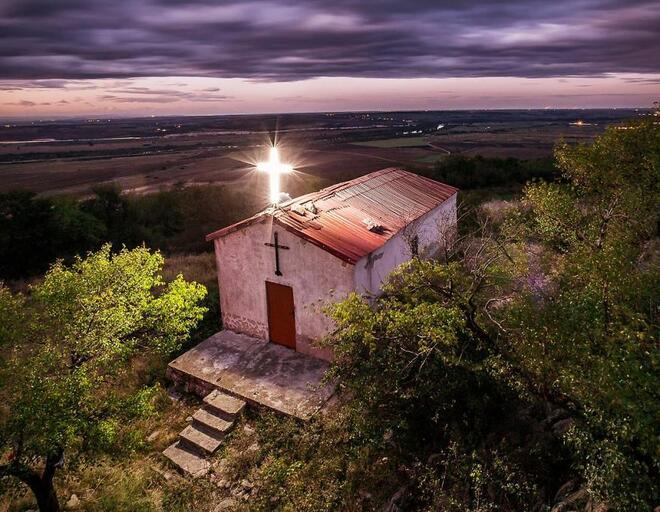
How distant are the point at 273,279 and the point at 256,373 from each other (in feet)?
10.1

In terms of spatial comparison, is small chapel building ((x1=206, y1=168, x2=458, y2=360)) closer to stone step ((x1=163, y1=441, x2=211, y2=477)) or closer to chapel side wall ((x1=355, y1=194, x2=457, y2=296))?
chapel side wall ((x1=355, y1=194, x2=457, y2=296))

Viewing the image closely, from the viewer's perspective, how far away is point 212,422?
11.5 m

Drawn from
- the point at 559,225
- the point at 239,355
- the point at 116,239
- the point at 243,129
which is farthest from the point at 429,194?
the point at 243,129

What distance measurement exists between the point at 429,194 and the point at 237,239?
12273mm

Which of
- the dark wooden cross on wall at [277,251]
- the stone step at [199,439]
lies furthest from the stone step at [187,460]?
the dark wooden cross on wall at [277,251]

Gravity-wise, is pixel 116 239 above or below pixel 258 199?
below

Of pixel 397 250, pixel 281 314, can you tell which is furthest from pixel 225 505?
pixel 397 250

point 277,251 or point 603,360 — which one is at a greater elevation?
point 603,360

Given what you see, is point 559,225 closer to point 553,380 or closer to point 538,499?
point 553,380

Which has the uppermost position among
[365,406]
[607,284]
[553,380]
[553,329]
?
[607,284]

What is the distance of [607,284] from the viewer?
20.2 ft

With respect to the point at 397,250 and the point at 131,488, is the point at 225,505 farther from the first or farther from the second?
the point at 397,250

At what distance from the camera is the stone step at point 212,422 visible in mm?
11234

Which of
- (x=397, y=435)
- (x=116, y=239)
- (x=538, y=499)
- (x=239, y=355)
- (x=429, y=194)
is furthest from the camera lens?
(x=116, y=239)
